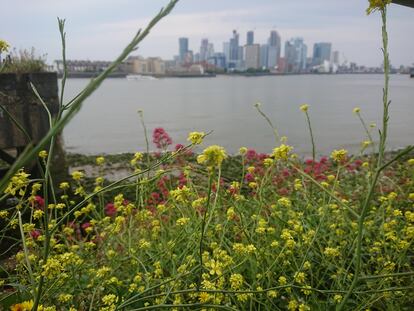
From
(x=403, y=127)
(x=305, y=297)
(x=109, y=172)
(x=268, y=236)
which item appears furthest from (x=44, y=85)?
(x=403, y=127)

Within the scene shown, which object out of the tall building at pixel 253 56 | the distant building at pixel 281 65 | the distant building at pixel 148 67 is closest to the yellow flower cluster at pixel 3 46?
the distant building at pixel 148 67

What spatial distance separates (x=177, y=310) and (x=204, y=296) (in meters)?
0.39

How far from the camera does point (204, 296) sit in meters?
1.59

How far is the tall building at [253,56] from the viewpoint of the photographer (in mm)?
125812

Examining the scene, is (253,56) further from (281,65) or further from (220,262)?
(220,262)

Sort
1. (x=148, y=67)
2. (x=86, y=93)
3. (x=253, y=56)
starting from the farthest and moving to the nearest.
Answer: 1. (x=253, y=56)
2. (x=148, y=67)
3. (x=86, y=93)

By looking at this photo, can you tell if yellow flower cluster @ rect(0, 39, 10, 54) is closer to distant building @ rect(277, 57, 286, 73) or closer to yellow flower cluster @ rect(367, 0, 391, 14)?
yellow flower cluster @ rect(367, 0, 391, 14)

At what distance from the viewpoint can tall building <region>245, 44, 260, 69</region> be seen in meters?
126

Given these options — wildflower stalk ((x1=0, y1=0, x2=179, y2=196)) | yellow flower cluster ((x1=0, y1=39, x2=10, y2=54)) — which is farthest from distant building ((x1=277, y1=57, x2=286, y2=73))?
wildflower stalk ((x1=0, y1=0, x2=179, y2=196))

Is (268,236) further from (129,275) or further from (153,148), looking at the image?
(153,148)

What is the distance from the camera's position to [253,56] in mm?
128500

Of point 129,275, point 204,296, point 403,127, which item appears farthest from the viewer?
point 403,127

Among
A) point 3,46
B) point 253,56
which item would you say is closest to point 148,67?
point 253,56

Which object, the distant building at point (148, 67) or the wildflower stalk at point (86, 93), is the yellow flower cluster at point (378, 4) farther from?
the distant building at point (148, 67)
